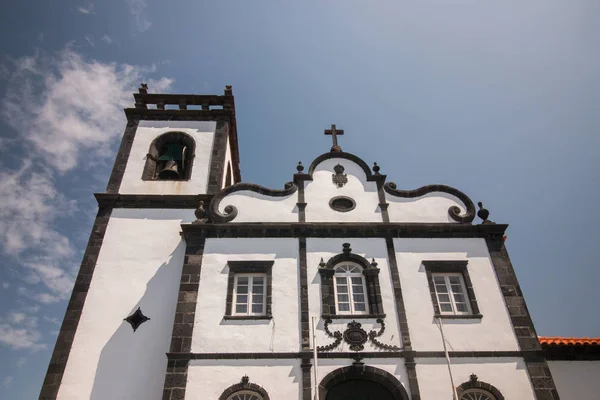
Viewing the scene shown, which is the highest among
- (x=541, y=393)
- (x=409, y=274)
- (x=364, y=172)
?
(x=364, y=172)

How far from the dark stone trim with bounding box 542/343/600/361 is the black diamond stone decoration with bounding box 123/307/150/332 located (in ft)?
36.5

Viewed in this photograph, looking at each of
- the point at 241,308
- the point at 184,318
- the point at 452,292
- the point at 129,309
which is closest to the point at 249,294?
the point at 241,308

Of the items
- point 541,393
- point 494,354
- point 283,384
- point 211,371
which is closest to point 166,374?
point 211,371

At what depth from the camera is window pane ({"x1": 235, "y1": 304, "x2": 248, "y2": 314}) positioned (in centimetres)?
1191

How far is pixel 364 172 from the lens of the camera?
1488cm

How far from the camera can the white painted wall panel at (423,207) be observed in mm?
13812

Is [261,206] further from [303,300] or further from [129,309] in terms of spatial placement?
[129,309]

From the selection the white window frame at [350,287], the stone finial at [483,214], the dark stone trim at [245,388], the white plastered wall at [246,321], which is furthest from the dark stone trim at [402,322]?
the dark stone trim at [245,388]

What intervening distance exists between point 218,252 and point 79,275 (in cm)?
416

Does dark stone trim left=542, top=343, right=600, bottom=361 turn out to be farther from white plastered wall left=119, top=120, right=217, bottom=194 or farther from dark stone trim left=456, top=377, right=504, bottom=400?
white plastered wall left=119, top=120, right=217, bottom=194

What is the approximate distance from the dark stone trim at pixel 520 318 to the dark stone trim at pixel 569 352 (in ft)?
5.03

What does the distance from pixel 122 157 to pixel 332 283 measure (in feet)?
29.6

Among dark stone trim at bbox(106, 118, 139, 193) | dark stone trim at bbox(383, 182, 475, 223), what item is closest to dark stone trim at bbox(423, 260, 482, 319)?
dark stone trim at bbox(383, 182, 475, 223)

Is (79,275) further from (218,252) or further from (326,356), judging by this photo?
(326,356)
